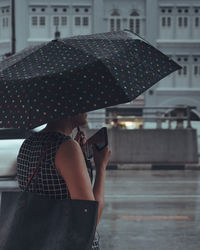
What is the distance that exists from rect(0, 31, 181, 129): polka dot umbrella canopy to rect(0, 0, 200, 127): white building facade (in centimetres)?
3766

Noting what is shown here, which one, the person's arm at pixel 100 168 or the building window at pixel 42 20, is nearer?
the person's arm at pixel 100 168

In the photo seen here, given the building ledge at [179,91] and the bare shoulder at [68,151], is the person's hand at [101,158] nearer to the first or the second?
the bare shoulder at [68,151]

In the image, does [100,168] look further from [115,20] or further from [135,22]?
[135,22]

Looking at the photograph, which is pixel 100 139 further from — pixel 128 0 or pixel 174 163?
pixel 128 0

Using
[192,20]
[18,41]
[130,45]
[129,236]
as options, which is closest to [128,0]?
[192,20]

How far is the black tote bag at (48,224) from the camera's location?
89.4 inches

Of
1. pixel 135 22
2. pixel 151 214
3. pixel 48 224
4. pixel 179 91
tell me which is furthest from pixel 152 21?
pixel 48 224

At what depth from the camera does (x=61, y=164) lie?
234cm

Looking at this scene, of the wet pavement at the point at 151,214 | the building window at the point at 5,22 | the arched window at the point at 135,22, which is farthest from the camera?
the building window at the point at 5,22

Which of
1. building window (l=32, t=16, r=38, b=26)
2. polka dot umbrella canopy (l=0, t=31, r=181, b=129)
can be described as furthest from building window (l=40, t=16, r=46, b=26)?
polka dot umbrella canopy (l=0, t=31, r=181, b=129)

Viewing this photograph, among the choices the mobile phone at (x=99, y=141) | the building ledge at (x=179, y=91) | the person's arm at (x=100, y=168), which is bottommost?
the building ledge at (x=179, y=91)

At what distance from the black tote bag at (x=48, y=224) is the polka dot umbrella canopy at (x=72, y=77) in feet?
1.40

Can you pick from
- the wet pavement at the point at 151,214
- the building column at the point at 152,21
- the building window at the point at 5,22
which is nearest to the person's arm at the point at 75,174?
the wet pavement at the point at 151,214

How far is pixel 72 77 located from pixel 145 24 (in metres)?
39.2
